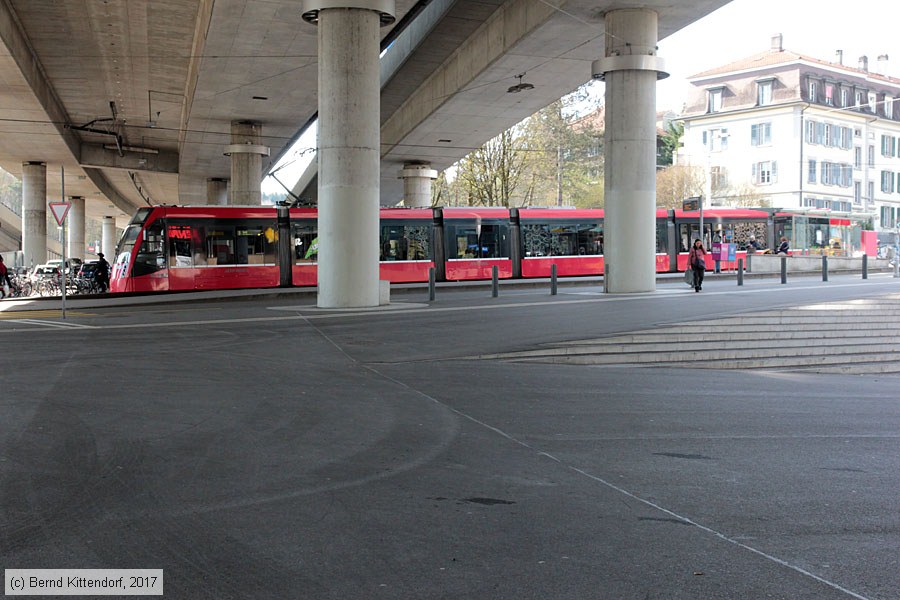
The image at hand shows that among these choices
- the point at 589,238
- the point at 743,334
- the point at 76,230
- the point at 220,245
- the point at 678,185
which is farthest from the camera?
the point at 76,230

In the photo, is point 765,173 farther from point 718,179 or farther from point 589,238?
point 589,238

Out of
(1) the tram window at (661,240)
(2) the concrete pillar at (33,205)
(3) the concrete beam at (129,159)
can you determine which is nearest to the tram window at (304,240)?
(1) the tram window at (661,240)

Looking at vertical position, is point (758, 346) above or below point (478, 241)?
below

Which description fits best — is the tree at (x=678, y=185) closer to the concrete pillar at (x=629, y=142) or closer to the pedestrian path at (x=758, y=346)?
the concrete pillar at (x=629, y=142)

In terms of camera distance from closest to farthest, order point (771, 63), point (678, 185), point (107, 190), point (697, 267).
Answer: point (697, 267) → point (678, 185) → point (771, 63) → point (107, 190)

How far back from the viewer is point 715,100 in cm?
7662

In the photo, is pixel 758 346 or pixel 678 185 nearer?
pixel 758 346

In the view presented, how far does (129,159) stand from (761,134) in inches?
1933

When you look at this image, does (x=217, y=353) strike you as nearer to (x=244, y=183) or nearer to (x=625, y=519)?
(x=625, y=519)

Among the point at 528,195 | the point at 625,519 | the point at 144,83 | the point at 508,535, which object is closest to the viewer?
the point at 508,535

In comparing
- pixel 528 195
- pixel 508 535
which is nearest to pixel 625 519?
pixel 508 535

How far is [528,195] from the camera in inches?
2499

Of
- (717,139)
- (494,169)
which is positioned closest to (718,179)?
(717,139)

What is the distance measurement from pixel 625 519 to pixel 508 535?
88 centimetres
